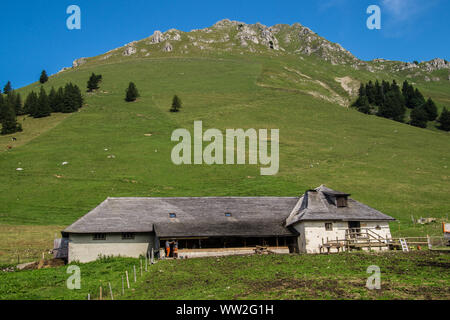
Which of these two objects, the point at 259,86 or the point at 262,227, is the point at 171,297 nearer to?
the point at 262,227

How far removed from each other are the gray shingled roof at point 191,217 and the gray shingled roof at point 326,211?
2.13 meters

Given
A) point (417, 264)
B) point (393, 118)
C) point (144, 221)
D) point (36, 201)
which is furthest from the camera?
point (393, 118)

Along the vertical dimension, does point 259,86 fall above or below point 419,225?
above

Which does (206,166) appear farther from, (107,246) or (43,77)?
(43,77)

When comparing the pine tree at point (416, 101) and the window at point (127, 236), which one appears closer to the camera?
the window at point (127, 236)

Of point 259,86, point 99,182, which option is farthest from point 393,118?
point 99,182

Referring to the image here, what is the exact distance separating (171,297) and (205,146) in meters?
71.0

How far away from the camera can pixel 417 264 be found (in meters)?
26.3

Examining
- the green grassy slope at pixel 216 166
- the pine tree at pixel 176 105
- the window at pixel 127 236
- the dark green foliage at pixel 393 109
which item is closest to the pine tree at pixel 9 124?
the green grassy slope at pixel 216 166

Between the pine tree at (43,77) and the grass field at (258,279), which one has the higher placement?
the pine tree at (43,77)

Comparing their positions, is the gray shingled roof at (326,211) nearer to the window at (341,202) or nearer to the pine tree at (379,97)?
the window at (341,202)

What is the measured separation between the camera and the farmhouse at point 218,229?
38.3 meters

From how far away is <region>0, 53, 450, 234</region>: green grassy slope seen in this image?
62875mm

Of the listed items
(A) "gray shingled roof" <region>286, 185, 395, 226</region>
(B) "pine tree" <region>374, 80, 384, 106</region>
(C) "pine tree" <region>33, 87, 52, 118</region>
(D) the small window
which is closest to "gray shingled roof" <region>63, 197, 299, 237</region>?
(D) the small window
